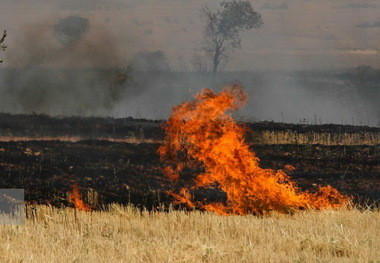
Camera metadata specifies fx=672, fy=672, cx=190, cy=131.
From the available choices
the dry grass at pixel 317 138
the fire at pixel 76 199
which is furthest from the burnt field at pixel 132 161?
the fire at pixel 76 199

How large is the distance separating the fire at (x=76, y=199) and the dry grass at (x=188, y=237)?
5.08 ft

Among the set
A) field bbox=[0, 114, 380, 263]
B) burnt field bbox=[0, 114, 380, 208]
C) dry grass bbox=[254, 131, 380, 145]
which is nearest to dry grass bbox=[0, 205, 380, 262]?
field bbox=[0, 114, 380, 263]

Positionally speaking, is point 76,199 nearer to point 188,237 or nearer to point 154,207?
point 154,207

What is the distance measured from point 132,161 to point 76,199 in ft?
24.4

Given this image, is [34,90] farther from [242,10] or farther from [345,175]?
[345,175]

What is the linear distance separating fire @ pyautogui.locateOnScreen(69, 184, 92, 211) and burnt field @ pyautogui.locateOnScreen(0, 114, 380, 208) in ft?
0.66

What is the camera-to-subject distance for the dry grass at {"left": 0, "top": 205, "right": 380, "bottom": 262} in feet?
30.0

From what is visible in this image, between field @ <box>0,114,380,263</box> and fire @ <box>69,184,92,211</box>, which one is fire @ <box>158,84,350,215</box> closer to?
field @ <box>0,114,380,263</box>

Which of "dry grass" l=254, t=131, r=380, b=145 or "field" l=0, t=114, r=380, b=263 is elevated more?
"dry grass" l=254, t=131, r=380, b=145

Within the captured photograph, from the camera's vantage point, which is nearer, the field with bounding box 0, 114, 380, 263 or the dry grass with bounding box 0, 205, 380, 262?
the dry grass with bounding box 0, 205, 380, 262

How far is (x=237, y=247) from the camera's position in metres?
9.87

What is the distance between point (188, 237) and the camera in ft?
35.3

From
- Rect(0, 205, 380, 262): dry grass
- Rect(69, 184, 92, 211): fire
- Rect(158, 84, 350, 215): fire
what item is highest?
Rect(158, 84, 350, 215): fire

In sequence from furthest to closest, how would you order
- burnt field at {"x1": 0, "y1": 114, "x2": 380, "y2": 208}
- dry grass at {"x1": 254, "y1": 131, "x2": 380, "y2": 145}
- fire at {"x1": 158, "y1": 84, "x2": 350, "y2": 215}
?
dry grass at {"x1": 254, "y1": 131, "x2": 380, "y2": 145}, burnt field at {"x1": 0, "y1": 114, "x2": 380, "y2": 208}, fire at {"x1": 158, "y1": 84, "x2": 350, "y2": 215}
